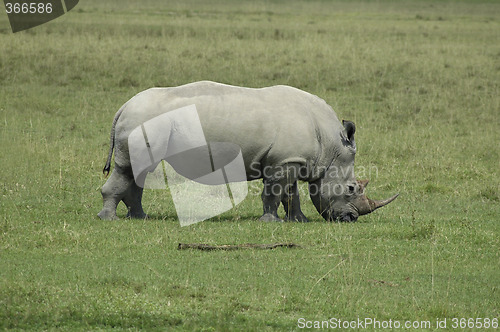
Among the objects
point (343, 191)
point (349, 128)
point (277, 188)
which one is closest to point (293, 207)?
point (277, 188)

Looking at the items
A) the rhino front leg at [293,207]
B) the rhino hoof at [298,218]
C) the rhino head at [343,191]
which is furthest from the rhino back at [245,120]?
the rhino hoof at [298,218]

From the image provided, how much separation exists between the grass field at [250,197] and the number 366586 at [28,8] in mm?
834

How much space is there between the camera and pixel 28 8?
30.2 metres

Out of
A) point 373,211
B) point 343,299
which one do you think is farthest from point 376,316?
point 373,211

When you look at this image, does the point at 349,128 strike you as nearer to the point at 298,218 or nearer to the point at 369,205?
the point at 369,205

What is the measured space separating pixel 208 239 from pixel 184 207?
2.19m

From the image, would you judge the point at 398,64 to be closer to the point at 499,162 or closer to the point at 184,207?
the point at 499,162

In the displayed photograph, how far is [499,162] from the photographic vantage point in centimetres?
1525

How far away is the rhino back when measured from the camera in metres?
10.4

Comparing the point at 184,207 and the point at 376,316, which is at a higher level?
the point at 376,316

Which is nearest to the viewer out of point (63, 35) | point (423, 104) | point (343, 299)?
point (343, 299)

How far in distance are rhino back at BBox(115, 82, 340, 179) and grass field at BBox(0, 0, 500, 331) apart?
95 cm

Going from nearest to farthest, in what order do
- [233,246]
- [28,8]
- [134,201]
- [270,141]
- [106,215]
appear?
[233,246]
[106,215]
[270,141]
[134,201]
[28,8]

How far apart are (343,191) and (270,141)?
1.32 metres
